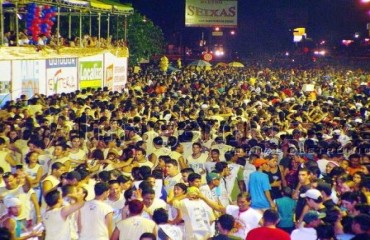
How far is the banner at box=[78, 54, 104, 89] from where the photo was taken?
2395cm

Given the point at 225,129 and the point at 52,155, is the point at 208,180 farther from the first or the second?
the point at 225,129

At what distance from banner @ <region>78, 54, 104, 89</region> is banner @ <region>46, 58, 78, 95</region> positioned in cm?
64

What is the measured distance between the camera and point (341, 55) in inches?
2530

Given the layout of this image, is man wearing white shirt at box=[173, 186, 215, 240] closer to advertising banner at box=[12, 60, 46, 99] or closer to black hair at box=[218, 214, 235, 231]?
black hair at box=[218, 214, 235, 231]

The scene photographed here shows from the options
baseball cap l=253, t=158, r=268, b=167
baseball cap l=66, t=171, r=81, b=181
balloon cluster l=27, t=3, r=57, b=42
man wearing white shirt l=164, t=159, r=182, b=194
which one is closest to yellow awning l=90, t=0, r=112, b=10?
balloon cluster l=27, t=3, r=57, b=42

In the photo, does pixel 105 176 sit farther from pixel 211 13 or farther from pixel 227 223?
pixel 211 13

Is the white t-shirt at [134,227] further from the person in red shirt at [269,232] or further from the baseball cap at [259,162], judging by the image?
the baseball cap at [259,162]

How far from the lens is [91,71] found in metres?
24.7

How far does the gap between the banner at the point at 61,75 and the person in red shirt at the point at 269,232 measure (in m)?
15.7

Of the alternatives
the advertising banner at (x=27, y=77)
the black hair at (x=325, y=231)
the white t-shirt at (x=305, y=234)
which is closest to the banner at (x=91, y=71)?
the advertising banner at (x=27, y=77)

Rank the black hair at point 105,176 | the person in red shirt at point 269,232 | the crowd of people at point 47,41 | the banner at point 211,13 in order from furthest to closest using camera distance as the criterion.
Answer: the banner at point 211,13
the crowd of people at point 47,41
the black hair at point 105,176
the person in red shirt at point 269,232

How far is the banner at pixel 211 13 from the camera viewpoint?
5534 centimetres

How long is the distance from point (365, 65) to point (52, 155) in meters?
47.6

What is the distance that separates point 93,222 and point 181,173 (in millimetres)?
2199
